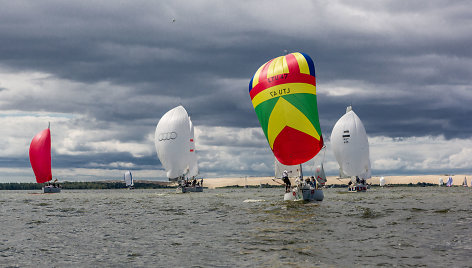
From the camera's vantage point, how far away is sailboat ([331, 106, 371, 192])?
87.2 meters

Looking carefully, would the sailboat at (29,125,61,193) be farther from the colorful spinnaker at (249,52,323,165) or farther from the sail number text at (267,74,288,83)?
the sail number text at (267,74,288,83)

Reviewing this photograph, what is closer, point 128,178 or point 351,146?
point 351,146

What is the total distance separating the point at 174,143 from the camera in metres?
80.5

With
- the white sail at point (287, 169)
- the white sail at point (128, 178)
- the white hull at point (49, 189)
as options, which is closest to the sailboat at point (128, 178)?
the white sail at point (128, 178)

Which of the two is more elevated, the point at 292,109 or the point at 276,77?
the point at 276,77

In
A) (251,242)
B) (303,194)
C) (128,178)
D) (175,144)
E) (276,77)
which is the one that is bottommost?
(251,242)

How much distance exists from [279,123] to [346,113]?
57.6m

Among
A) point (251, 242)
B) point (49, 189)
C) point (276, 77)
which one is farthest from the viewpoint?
point (49, 189)

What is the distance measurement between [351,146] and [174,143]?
3246cm

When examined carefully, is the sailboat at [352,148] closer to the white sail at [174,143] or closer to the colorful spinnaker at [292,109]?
the white sail at [174,143]

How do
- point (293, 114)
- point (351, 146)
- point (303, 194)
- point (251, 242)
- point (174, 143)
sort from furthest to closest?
point (351, 146) → point (174, 143) → point (303, 194) → point (293, 114) → point (251, 242)

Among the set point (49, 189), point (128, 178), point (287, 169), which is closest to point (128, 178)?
point (128, 178)

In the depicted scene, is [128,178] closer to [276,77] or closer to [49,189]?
[49,189]

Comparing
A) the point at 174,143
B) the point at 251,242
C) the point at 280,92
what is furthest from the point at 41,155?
the point at 251,242
